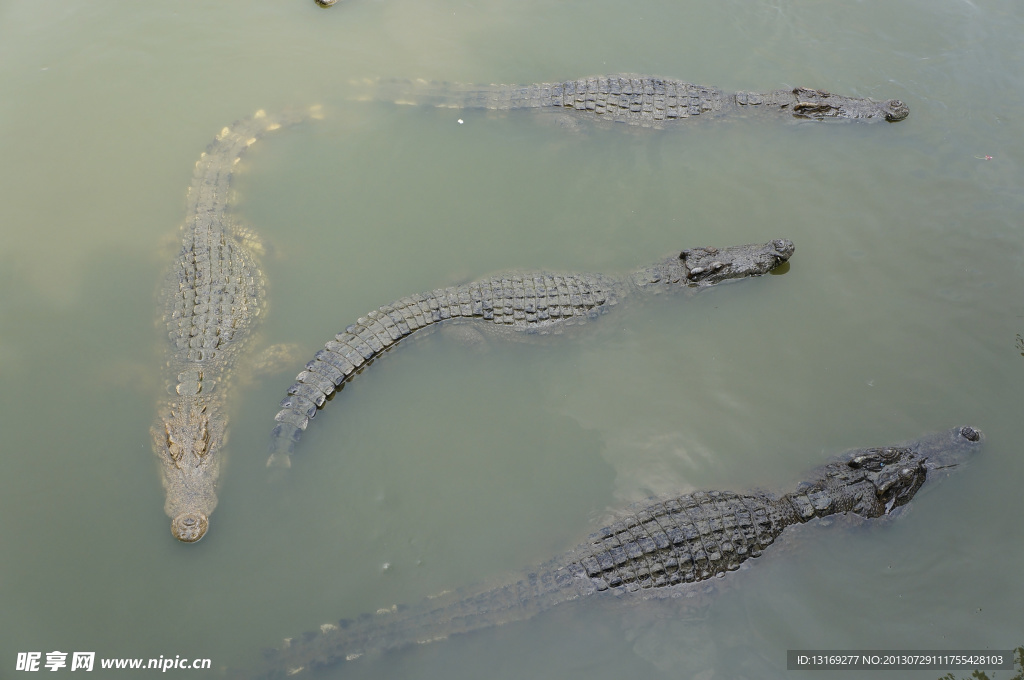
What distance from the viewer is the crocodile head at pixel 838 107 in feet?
26.1

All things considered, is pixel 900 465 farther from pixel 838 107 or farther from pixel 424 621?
pixel 838 107

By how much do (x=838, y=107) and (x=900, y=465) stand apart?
4958 millimetres

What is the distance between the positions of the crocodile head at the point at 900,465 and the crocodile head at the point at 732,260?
215 cm

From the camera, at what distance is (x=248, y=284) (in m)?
6.39

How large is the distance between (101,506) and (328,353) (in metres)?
2.25

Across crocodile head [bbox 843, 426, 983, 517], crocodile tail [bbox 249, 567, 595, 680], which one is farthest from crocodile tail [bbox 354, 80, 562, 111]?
crocodile tail [bbox 249, 567, 595, 680]

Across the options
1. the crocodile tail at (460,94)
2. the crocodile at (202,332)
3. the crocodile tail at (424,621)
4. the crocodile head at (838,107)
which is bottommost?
the crocodile tail at (424,621)

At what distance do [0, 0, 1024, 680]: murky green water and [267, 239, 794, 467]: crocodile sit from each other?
222 mm

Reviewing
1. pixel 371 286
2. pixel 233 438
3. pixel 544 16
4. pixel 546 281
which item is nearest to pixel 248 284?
pixel 371 286

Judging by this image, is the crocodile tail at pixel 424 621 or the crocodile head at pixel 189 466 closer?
the crocodile tail at pixel 424 621

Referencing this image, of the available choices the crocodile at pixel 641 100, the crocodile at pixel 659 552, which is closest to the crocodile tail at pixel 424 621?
the crocodile at pixel 659 552

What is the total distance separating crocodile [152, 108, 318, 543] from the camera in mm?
5238

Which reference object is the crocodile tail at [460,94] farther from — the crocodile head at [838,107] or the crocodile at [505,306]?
the crocodile head at [838,107]

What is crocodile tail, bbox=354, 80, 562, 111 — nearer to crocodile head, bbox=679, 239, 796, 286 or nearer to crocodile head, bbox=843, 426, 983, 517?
crocodile head, bbox=679, 239, 796, 286
